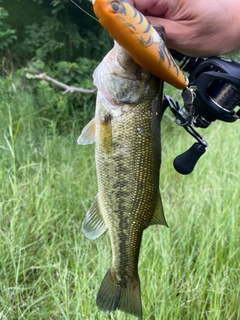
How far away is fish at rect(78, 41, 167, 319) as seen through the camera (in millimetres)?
→ 1243

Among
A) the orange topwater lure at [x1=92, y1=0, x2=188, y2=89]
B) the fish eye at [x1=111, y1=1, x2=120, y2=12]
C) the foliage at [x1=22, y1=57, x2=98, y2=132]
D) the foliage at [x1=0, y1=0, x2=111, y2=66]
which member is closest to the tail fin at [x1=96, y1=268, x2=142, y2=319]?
the orange topwater lure at [x1=92, y1=0, x2=188, y2=89]

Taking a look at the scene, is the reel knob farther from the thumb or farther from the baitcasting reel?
the thumb

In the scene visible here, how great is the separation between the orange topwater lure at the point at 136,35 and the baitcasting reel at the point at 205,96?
0.72ft

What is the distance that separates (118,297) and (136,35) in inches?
41.3

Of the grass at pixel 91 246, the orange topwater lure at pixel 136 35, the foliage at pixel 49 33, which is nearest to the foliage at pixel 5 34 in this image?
the foliage at pixel 49 33

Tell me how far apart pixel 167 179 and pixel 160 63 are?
2.68m

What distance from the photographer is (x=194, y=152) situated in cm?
142

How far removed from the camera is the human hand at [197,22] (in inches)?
48.3

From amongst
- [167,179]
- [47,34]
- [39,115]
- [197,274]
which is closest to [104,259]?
[197,274]

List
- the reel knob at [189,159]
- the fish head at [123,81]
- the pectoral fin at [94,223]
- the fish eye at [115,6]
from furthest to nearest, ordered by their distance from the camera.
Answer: the pectoral fin at [94,223] → the reel knob at [189,159] → the fish head at [123,81] → the fish eye at [115,6]

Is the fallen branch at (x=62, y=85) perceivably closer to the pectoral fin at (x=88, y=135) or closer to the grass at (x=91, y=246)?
the grass at (x=91, y=246)

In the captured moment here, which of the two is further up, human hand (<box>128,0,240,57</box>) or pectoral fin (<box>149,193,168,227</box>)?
human hand (<box>128,0,240,57</box>)

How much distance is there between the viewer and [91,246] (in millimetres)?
2531

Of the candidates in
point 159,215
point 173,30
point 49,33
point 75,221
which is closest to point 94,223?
point 159,215
